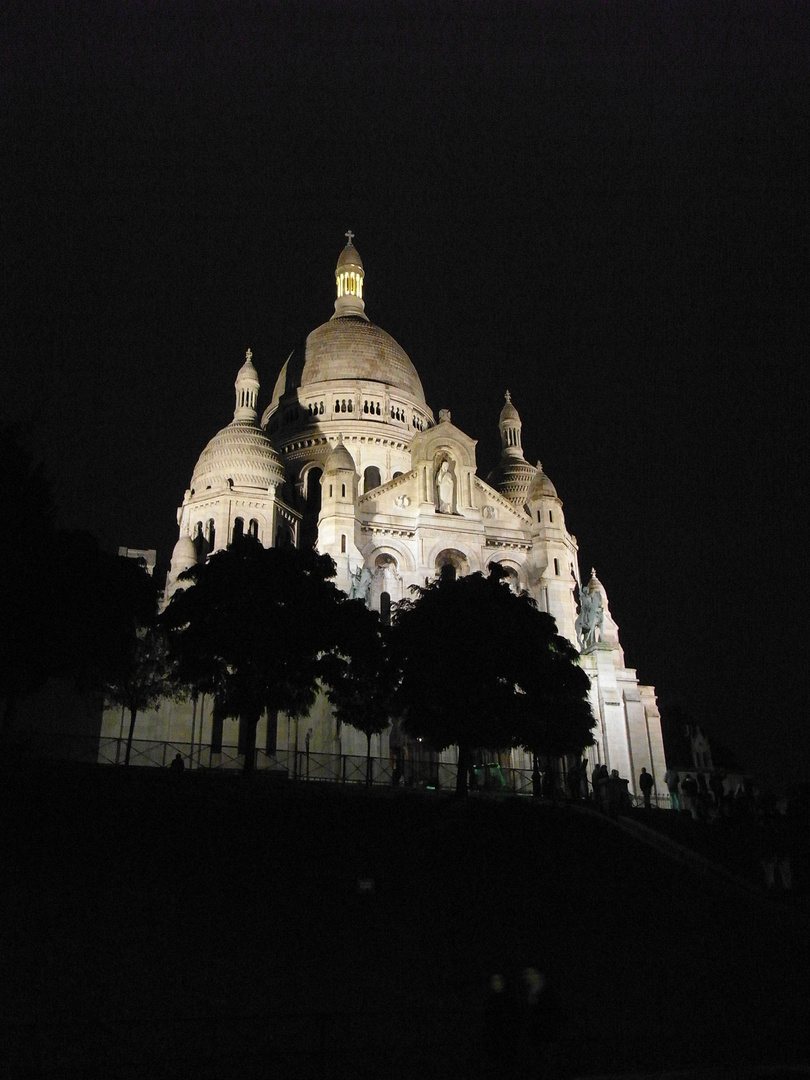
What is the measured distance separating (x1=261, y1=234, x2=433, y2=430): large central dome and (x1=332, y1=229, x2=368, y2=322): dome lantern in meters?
3.97

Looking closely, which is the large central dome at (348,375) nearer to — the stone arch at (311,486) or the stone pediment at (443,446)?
the stone arch at (311,486)

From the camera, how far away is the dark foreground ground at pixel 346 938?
14.0m

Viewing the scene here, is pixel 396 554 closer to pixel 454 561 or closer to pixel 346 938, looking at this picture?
pixel 454 561

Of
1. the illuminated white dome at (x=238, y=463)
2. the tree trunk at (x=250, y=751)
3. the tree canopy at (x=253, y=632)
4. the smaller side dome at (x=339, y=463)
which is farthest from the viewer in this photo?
the illuminated white dome at (x=238, y=463)

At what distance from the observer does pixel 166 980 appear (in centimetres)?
1688

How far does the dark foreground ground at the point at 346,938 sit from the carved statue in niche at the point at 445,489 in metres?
30.0

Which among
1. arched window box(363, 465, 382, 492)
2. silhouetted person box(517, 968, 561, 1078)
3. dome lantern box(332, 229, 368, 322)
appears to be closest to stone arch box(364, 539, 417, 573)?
arched window box(363, 465, 382, 492)

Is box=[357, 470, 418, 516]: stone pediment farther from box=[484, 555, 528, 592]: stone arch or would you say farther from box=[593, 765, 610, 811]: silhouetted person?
box=[593, 765, 610, 811]: silhouetted person

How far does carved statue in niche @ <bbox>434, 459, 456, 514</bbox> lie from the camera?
59.6 metres

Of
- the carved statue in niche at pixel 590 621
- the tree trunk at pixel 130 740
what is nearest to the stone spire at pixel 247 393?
the carved statue in niche at pixel 590 621

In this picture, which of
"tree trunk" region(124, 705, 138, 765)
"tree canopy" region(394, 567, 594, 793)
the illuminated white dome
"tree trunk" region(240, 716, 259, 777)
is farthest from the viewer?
the illuminated white dome

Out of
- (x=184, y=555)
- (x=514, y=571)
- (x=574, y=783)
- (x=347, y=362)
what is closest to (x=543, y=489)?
(x=514, y=571)

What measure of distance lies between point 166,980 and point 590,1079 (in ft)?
23.1

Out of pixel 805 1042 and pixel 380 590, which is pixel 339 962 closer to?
pixel 805 1042
